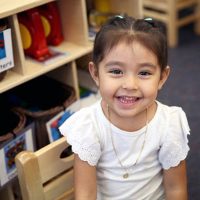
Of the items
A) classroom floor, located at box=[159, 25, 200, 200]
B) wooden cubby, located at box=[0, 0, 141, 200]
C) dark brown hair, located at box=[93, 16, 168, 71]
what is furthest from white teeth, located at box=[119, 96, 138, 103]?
classroom floor, located at box=[159, 25, 200, 200]

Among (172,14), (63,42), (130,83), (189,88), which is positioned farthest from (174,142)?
(172,14)

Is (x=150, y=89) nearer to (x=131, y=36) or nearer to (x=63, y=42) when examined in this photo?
(x=131, y=36)

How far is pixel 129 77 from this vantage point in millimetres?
880

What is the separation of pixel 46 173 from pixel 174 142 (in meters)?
0.34

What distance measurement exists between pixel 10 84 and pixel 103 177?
422 millimetres

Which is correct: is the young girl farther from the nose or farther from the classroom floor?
the classroom floor

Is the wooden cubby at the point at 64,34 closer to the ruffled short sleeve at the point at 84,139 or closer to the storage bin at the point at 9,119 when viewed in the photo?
the storage bin at the point at 9,119

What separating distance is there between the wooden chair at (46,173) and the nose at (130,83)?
248mm

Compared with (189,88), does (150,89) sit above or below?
above

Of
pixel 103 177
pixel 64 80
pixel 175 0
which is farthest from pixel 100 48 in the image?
pixel 175 0

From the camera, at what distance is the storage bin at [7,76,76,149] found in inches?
55.7

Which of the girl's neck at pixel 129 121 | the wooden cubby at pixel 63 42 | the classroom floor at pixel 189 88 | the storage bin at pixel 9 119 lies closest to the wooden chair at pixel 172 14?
the classroom floor at pixel 189 88

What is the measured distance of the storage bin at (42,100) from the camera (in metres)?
1.42

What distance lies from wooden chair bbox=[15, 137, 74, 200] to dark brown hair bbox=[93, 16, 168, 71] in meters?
0.27
